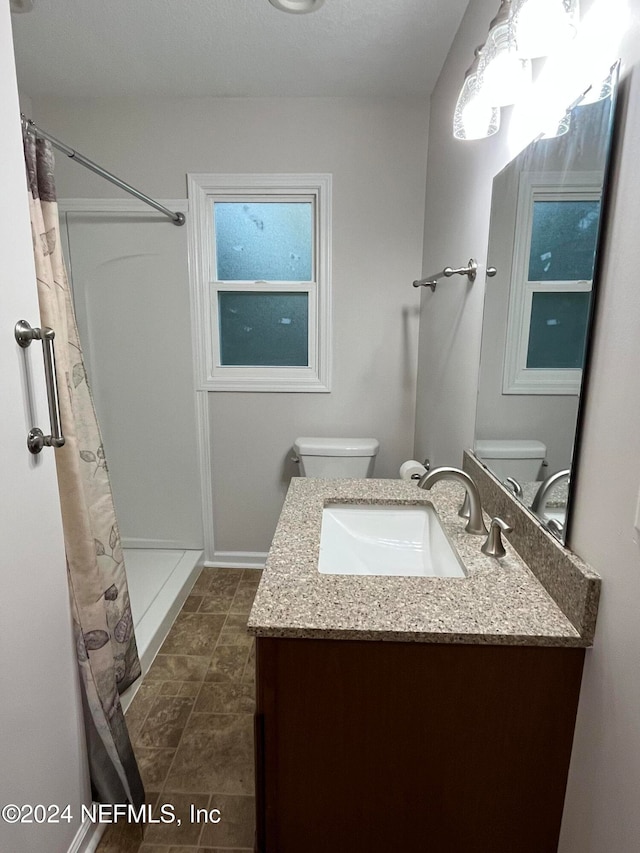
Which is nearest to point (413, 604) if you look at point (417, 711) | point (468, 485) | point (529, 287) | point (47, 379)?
point (417, 711)

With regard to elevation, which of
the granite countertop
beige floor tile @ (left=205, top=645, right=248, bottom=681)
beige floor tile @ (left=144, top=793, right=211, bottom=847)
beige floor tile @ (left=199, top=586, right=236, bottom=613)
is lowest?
beige floor tile @ (left=144, top=793, right=211, bottom=847)

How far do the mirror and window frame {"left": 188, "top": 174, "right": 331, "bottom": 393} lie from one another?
116 centimetres

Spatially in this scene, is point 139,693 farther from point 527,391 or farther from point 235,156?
point 235,156

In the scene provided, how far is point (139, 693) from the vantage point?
1.74 meters

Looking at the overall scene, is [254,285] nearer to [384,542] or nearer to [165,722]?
[384,542]

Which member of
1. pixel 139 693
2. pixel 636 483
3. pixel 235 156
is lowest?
pixel 139 693

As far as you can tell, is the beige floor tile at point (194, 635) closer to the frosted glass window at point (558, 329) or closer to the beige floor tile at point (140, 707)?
the beige floor tile at point (140, 707)

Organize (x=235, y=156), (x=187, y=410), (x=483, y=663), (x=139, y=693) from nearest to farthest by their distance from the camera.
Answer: (x=483, y=663) < (x=139, y=693) < (x=235, y=156) < (x=187, y=410)

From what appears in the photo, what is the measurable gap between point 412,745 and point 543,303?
3.08ft

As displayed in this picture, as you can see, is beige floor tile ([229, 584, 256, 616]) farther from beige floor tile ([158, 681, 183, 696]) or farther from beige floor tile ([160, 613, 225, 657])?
beige floor tile ([158, 681, 183, 696])

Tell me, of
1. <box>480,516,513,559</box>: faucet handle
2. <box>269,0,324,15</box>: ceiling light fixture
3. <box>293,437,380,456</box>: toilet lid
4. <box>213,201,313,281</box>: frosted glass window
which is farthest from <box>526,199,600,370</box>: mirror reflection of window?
<box>213,201,313,281</box>: frosted glass window

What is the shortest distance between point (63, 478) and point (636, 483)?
3.96ft

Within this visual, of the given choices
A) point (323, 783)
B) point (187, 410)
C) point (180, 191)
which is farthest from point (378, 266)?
point (323, 783)

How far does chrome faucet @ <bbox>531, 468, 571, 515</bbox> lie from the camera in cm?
95
